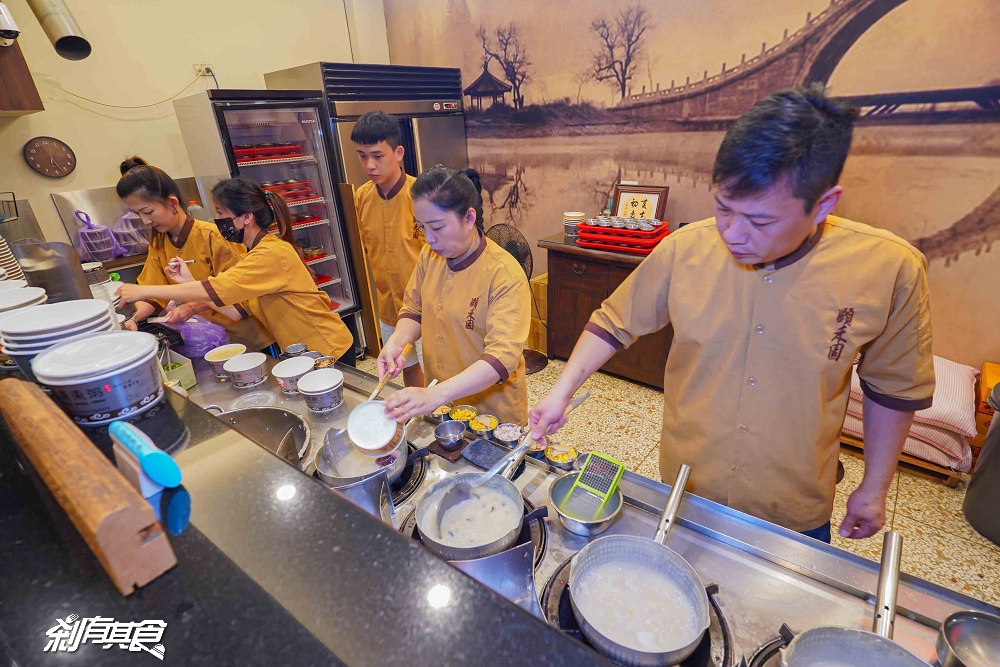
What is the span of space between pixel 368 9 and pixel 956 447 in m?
Result: 5.83

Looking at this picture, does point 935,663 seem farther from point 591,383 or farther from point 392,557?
point 591,383

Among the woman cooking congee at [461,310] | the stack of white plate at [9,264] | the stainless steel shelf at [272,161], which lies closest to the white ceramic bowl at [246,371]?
the woman cooking congee at [461,310]

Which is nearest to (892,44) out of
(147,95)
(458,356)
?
(458,356)

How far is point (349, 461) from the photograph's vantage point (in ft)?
3.98

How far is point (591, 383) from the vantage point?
3744 mm

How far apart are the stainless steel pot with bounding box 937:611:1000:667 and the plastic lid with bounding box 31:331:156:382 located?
148 centimetres

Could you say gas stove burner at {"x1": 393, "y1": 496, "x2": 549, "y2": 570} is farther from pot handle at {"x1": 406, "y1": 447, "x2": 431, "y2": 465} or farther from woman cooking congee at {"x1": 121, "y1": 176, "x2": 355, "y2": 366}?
woman cooking congee at {"x1": 121, "y1": 176, "x2": 355, "y2": 366}

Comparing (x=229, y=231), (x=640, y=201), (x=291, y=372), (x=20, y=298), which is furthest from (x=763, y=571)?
(x=640, y=201)

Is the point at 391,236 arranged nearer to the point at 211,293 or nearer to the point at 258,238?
the point at 258,238

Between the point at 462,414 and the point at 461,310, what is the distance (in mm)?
490

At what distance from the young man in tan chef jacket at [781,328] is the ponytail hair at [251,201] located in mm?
1739

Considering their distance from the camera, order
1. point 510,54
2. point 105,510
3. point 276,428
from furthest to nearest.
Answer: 1. point 510,54
2. point 276,428
3. point 105,510

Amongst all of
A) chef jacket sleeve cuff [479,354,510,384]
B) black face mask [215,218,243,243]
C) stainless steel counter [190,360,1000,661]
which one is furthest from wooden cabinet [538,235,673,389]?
stainless steel counter [190,360,1000,661]

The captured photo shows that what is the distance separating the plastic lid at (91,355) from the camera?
84 centimetres
